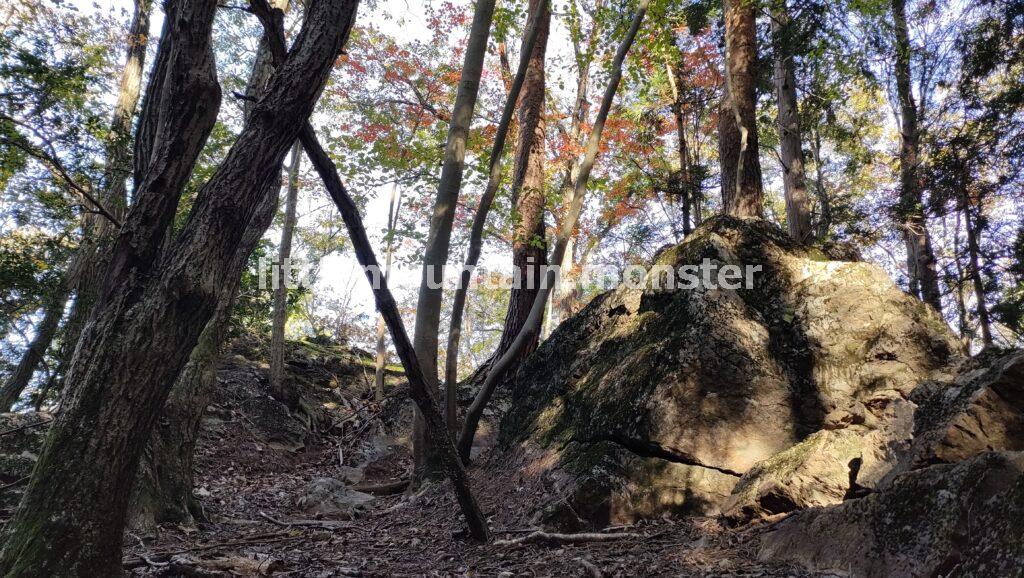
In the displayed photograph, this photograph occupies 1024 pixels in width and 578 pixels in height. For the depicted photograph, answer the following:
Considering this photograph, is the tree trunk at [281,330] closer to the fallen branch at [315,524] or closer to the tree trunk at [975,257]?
the fallen branch at [315,524]

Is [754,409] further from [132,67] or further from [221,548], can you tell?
[132,67]

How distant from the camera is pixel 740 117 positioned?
724cm

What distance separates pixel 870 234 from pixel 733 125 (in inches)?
140

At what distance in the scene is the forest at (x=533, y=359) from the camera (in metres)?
2.38

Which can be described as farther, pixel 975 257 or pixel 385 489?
pixel 975 257

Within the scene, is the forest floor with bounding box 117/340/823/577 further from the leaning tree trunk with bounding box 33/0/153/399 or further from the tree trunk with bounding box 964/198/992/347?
the tree trunk with bounding box 964/198/992/347

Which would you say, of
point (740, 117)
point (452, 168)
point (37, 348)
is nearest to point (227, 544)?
point (452, 168)

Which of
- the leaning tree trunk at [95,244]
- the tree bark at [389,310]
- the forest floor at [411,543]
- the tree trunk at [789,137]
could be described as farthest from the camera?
the tree trunk at [789,137]

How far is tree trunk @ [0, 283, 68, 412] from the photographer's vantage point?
7344mm

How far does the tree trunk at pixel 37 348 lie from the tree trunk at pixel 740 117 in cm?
927

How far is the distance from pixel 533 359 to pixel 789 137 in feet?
19.5

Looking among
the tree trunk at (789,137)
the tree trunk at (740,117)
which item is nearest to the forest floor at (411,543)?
the tree trunk at (740,117)

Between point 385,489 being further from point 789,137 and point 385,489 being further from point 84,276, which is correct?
point 789,137

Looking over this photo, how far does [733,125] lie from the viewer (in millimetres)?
7871
